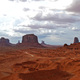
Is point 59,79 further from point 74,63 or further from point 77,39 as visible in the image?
point 77,39

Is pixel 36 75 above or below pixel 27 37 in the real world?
below

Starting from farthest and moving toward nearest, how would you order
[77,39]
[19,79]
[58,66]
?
[77,39] < [58,66] < [19,79]

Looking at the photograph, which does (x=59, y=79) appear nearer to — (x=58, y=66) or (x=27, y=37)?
(x=58, y=66)

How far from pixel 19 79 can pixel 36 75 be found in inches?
88.9

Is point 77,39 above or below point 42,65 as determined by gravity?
above

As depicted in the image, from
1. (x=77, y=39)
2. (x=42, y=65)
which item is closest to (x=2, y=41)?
(x=77, y=39)

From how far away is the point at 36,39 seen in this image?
125 metres

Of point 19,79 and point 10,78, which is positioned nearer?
point 19,79

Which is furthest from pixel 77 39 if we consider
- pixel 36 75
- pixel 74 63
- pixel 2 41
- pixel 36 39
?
pixel 36 75

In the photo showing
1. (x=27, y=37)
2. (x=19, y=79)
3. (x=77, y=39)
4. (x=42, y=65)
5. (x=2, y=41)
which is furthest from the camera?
(x=2, y=41)

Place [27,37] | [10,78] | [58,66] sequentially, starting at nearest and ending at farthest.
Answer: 1. [10,78]
2. [58,66]
3. [27,37]

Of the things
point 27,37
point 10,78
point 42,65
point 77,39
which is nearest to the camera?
point 10,78

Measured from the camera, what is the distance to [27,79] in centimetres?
1252

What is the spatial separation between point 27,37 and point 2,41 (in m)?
28.3
